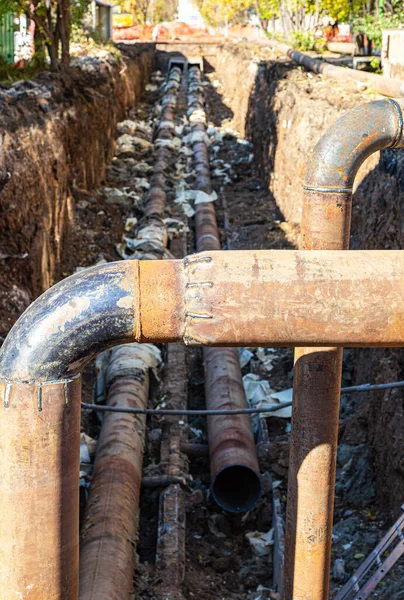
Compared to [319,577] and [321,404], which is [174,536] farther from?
[321,404]

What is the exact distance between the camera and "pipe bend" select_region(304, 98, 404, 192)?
3.48 metres

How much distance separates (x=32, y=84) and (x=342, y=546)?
8149 millimetres

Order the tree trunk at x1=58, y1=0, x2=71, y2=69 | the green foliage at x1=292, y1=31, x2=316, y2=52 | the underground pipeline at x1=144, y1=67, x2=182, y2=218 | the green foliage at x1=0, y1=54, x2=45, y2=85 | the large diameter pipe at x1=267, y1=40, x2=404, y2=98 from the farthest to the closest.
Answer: the green foliage at x1=292, y1=31, x2=316, y2=52 < the tree trunk at x1=58, y1=0, x2=71, y2=69 < the green foliage at x1=0, y1=54, x2=45, y2=85 < the underground pipeline at x1=144, y1=67, x2=182, y2=218 < the large diameter pipe at x1=267, y1=40, x2=404, y2=98

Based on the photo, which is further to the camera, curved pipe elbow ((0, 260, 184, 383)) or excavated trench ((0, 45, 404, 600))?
excavated trench ((0, 45, 404, 600))

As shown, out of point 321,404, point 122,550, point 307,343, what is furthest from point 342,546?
point 307,343

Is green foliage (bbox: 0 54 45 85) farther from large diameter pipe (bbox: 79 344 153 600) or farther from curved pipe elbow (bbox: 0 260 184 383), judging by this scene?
curved pipe elbow (bbox: 0 260 184 383)

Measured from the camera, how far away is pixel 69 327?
2406mm

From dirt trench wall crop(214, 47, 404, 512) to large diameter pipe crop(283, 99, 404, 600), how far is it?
1.85 m

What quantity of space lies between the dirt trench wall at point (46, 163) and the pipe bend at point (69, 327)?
454 centimetres

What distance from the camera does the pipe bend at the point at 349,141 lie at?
348cm

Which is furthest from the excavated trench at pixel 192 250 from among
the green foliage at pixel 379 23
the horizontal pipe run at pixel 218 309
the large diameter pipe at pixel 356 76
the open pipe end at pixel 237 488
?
the horizontal pipe run at pixel 218 309

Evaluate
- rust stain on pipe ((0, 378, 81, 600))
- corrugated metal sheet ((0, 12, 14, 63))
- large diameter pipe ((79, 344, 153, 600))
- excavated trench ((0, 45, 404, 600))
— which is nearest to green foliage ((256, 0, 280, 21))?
corrugated metal sheet ((0, 12, 14, 63))

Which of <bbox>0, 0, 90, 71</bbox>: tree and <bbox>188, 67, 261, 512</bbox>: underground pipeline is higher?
<bbox>0, 0, 90, 71</bbox>: tree

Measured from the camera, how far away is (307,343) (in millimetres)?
2471
